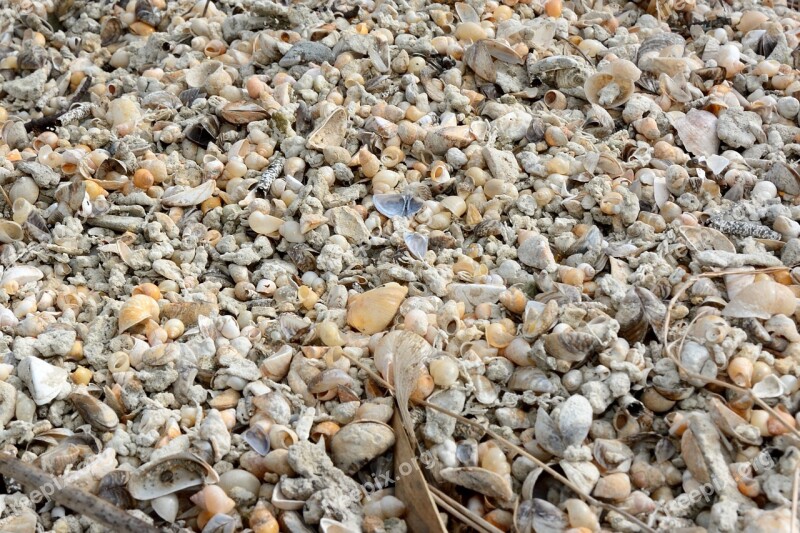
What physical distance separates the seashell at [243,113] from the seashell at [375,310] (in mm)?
933

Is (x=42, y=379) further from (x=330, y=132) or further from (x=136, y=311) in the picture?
(x=330, y=132)

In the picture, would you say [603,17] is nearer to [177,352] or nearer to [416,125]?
[416,125]

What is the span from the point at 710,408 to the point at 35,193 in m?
2.11

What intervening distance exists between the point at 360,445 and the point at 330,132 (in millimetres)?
1204

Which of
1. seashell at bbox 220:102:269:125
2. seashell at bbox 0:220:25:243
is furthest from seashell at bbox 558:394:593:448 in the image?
seashell at bbox 0:220:25:243

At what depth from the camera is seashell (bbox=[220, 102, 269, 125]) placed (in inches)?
104

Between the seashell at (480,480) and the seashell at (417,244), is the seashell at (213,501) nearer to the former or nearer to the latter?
the seashell at (480,480)

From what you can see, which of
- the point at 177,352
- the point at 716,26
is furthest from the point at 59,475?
the point at 716,26

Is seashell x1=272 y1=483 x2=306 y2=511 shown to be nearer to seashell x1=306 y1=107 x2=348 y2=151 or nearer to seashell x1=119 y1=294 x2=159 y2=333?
seashell x1=119 y1=294 x2=159 y2=333

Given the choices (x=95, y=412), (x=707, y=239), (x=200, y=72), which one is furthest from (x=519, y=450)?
(x=200, y=72)

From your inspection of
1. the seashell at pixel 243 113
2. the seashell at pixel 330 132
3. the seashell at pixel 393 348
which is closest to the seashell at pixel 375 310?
the seashell at pixel 393 348

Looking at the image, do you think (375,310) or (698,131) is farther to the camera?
(698,131)

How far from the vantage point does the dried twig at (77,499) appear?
1.57 metres

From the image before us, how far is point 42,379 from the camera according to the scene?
1.88 m
